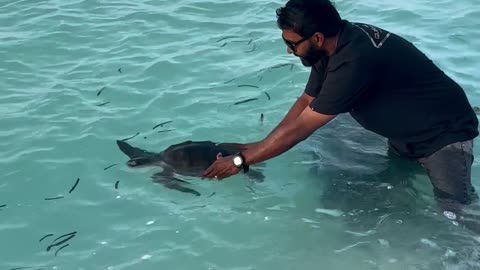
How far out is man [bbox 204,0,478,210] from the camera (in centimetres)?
481

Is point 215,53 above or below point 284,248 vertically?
above

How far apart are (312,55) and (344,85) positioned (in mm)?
322

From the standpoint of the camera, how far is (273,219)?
563 centimetres

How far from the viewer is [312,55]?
4.93 meters

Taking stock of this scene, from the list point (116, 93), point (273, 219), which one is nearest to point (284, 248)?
point (273, 219)

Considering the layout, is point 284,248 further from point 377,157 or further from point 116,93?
point 116,93

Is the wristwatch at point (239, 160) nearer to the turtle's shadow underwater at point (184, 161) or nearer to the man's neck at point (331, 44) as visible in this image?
the turtle's shadow underwater at point (184, 161)

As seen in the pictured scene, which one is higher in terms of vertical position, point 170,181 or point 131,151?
point 131,151

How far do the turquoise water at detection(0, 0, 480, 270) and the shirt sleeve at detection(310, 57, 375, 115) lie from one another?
3.73ft

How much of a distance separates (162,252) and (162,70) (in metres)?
3.52

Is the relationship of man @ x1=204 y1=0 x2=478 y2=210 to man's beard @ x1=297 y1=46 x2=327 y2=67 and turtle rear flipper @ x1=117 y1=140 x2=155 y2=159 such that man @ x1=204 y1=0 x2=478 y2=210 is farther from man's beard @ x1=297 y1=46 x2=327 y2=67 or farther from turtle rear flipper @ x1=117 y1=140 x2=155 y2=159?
turtle rear flipper @ x1=117 y1=140 x2=155 y2=159

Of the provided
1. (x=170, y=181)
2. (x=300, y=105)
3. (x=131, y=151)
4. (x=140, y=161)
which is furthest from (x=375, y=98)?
(x=131, y=151)

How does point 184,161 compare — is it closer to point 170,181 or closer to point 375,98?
point 170,181

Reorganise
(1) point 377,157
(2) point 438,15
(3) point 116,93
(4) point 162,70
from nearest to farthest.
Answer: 1. (1) point 377,157
2. (3) point 116,93
3. (4) point 162,70
4. (2) point 438,15
